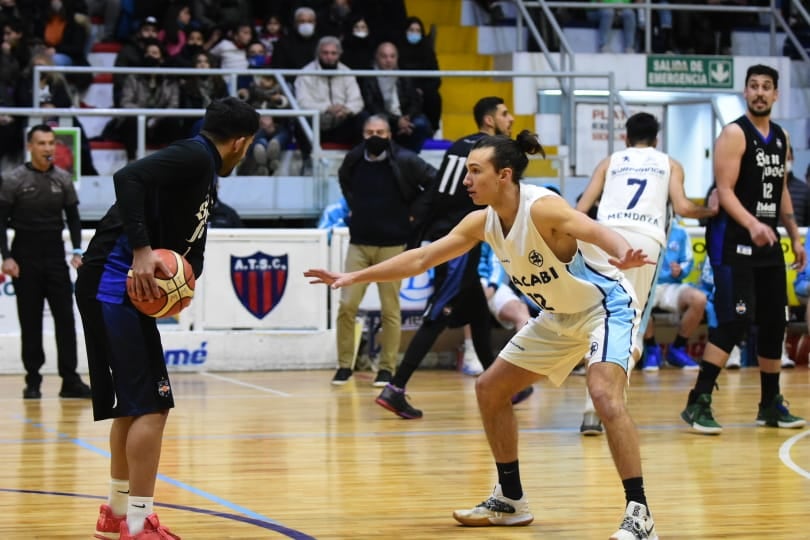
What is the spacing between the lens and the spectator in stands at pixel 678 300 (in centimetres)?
1406

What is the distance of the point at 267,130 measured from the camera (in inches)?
591

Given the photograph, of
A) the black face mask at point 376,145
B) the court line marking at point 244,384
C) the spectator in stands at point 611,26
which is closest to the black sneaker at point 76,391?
the court line marking at point 244,384

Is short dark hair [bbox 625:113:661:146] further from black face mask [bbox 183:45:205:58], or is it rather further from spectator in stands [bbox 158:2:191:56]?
spectator in stands [bbox 158:2:191:56]

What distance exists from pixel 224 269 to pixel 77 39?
4.69m

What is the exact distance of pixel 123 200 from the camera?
5.48m

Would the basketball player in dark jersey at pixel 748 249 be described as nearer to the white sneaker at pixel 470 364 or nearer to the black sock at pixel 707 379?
the black sock at pixel 707 379

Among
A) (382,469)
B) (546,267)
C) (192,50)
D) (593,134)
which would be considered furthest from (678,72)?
(546,267)

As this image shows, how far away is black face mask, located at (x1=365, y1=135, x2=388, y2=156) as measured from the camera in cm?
1205

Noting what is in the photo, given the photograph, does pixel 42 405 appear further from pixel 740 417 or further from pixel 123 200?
pixel 123 200

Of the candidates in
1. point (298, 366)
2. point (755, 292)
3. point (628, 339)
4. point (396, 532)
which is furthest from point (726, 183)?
point (298, 366)

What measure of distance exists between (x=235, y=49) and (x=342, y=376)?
6.10m

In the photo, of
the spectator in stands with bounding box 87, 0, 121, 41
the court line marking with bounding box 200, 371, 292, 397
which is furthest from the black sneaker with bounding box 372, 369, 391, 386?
the spectator in stands with bounding box 87, 0, 121, 41

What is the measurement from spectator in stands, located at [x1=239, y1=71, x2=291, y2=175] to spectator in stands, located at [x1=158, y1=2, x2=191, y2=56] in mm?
1758

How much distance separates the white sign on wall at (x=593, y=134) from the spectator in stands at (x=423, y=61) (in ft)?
5.56
